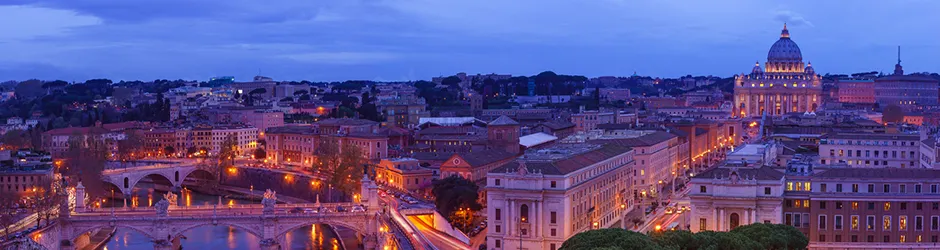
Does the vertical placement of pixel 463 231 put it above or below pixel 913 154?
below

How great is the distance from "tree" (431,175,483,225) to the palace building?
6666 cm

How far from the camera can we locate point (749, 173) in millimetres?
30828

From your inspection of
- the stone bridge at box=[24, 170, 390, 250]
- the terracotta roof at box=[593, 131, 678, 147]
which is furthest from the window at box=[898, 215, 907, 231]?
the terracotta roof at box=[593, 131, 678, 147]

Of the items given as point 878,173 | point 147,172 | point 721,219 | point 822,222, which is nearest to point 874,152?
point 878,173

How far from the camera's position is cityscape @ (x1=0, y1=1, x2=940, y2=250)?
30484 mm

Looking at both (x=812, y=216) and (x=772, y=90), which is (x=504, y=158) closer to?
(x=812, y=216)

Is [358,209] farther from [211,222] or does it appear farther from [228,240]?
[228,240]

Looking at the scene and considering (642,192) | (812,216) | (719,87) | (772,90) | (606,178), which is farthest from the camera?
(719,87)

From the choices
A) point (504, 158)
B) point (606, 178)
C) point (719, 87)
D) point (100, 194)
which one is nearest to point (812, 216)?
point (606, 178)

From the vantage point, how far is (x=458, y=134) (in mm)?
64688

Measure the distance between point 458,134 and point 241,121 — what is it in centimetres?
2724

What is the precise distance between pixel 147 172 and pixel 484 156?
19580 mm

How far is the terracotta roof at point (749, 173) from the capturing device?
30.6 m

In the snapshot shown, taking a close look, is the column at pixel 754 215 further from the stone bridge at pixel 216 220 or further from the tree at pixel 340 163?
the tree at pixel 340 163
